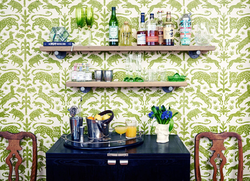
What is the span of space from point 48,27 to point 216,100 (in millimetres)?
1612

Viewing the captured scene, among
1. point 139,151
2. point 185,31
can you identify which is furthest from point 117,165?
point 185,31

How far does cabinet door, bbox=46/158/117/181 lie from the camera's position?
1780 mm

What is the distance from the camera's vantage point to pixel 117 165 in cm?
178

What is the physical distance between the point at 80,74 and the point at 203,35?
1.07m

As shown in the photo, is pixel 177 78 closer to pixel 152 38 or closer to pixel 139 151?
pixel 152 38

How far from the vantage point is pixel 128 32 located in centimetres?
215

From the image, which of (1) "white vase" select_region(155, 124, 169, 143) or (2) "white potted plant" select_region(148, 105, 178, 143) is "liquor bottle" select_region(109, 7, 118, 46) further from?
(1) "white vase" select_region(155, 124, 169, 143)

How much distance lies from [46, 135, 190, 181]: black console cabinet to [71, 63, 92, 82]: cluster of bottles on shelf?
61 cm

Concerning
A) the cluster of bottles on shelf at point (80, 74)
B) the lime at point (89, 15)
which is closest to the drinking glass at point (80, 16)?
the lime at point (89, 15)

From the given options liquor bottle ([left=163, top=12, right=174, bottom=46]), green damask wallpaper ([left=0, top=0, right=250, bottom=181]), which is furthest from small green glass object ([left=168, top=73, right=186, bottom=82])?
liquor bottle ([left=163, top=12, right=174, bottom=46])

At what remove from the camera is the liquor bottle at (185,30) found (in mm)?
2084

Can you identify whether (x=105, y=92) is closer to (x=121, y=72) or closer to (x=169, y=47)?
(x=121, y=72)

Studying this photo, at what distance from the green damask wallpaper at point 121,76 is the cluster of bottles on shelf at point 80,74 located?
0.16 metres

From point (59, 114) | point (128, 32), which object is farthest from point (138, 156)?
point (128, 32)
